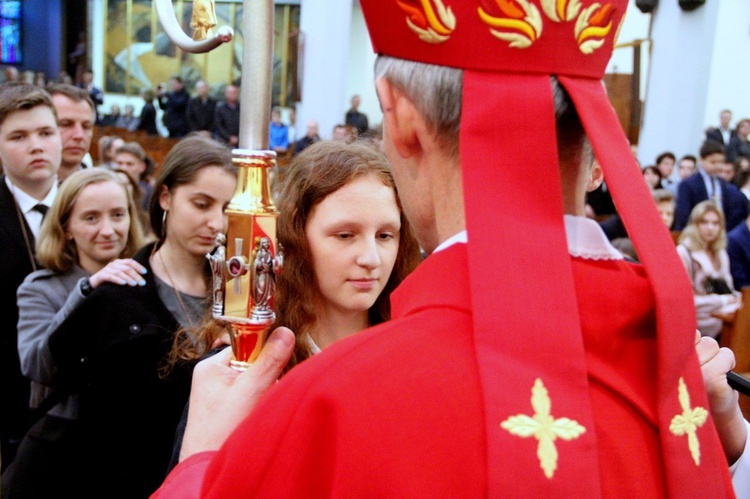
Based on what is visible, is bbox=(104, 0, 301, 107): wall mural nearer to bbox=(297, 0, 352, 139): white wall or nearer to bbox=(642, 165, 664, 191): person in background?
bbox=(297, 0, 352, 139): white wall

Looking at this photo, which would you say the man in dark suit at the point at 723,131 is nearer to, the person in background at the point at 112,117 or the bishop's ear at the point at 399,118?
the bishop's ear at the point at 399,118

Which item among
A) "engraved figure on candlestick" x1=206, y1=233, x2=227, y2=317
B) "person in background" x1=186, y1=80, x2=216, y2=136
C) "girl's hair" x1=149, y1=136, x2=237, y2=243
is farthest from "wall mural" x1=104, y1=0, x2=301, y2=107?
"engraved figure on candlestick" x1=206, y1=233, x2=227, y2=317

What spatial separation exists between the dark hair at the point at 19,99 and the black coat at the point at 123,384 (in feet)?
3.88

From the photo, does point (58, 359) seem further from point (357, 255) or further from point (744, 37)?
point (744, 37)

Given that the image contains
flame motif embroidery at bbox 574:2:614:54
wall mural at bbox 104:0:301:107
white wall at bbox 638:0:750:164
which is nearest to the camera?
flame motif embroidery at bbox 574:2:614:54

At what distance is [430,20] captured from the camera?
1.06 metres

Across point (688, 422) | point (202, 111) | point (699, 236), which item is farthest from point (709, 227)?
point (202, 111)

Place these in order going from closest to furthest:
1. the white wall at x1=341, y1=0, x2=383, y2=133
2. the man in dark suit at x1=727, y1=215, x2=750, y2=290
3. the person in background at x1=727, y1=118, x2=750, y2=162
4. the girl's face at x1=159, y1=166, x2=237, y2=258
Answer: the girl's face at x1=159, y1=166, x2=237, y2=258, the man in dark suit at x1=727, y1=215, x2=750, y2=290, the person in background at x1=727, y1=118, x2=750, y2=162, the white wall at x1=341, y1=0, x2=383, y2=133

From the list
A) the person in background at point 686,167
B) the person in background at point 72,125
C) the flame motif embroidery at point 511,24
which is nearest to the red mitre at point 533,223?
the flame motif embroidery at point 511,24

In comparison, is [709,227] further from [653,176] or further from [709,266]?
[653,176]

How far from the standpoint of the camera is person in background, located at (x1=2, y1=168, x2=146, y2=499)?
2656 mm

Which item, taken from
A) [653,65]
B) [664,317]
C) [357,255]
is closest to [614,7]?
[664,317]

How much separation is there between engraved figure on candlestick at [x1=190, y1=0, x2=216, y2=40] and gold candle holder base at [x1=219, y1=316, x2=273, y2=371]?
0.40 m

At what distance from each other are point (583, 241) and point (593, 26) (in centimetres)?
27
